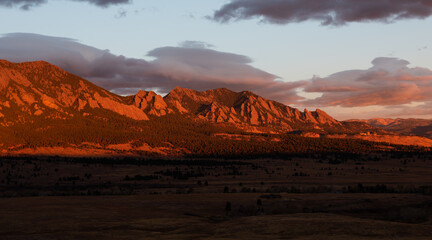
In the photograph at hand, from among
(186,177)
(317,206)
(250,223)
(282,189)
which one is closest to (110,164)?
(186,177)

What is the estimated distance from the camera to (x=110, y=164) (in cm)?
14525

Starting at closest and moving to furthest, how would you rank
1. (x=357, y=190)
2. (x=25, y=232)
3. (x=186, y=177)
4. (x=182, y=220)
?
(x=25, y=232) → (x=182, y=220) → (x=357, y=190) → (x=186, y=177)

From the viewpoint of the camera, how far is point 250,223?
30.1 metres

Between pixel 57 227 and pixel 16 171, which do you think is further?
pixel 16 171

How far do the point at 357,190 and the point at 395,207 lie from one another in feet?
64.8

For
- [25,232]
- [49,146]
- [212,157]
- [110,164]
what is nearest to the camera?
[25,232]

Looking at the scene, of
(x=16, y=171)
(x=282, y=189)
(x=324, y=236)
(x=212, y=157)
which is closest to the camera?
(x=324, y=236)

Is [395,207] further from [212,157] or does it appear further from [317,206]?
[212,157]

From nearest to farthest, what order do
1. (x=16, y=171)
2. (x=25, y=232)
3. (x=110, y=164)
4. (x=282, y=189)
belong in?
(x=25, y=232)
(x=282, y=189)
(x=16, y=171)
(x=110, y=164)

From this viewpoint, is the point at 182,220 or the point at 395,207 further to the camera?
the point at 395,207

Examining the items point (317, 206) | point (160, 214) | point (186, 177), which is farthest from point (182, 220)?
point (186, 177)

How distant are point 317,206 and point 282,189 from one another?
889 inches

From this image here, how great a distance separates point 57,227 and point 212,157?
170630 millimetres

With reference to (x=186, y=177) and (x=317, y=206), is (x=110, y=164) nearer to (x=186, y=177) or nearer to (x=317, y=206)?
(x=186, y=177)
